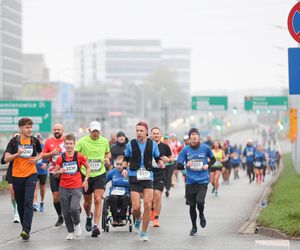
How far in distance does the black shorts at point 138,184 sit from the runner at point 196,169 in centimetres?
112

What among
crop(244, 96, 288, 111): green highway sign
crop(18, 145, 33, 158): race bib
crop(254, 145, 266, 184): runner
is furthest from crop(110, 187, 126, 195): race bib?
crop(244, 96, 288, 111): green highway sign

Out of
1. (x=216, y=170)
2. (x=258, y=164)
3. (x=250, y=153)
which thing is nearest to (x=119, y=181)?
(x=216, y=170)

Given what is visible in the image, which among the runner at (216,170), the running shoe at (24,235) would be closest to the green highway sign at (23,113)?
the runner at (216,170)

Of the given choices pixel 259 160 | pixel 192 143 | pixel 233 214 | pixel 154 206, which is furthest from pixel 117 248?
pixel 259 160

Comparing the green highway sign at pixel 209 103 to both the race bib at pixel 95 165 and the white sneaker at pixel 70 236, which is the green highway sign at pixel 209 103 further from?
the white sneaker at pixel 70 236

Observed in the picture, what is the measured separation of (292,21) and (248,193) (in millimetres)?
19279

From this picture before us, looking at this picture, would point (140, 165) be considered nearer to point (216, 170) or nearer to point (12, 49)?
point (216, 170)

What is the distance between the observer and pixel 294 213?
1781 centimetres

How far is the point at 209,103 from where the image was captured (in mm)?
88500

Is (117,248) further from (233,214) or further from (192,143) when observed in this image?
(233,214)

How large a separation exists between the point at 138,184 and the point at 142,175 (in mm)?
176

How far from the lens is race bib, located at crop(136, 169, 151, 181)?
53.2 ft

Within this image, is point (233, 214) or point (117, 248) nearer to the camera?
point (117, 248)

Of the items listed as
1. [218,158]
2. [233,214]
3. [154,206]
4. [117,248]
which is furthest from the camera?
[218,158]
